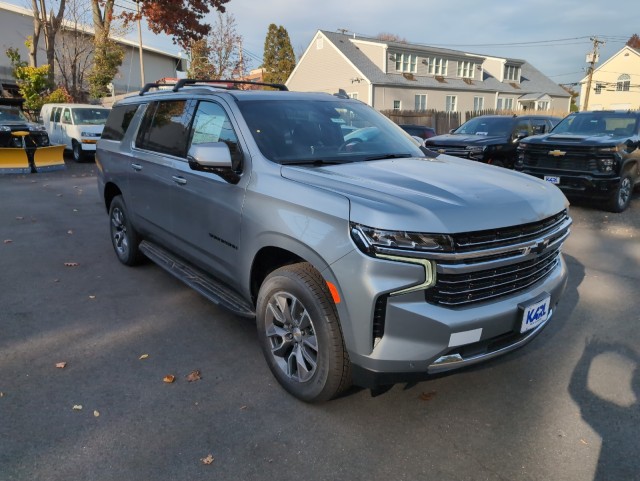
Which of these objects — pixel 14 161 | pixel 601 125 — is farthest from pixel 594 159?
pixel 14 161

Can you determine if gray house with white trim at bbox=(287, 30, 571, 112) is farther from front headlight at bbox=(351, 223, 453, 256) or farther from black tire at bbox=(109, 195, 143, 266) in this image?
front headlight at bbox=(351, 223, 453, 256)

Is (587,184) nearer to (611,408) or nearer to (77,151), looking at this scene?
(611,408)

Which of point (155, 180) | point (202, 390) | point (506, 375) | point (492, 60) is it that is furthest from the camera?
point (492, 60)

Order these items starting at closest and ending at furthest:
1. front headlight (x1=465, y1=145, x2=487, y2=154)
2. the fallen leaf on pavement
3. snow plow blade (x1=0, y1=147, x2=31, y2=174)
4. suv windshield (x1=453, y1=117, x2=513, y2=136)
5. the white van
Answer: the fallen leaf on pavement, front headlight (x1=465, y1=145, x2=487, y2=154), suv windshield (x1=453, y1=117, x2=513, y2=136), snow plow blade (x1=0, y1=147, x2=31, y2=174), the white van

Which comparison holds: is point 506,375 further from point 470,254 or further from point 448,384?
point 470,254

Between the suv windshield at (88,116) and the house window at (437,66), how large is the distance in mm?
27701

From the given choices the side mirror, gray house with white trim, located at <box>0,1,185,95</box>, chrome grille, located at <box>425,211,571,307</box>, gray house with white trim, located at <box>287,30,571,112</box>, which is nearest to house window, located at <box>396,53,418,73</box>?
gray house with white trim, located at <box>287,30,571,112</box>

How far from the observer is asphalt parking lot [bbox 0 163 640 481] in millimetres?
2613

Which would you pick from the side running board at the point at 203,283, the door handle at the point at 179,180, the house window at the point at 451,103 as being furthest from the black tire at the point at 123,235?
the house window at the point at 451,103

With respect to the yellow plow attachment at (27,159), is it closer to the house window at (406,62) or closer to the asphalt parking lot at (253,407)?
the asphalt parking lot at (253,407)

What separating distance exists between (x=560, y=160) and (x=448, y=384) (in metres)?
7.13

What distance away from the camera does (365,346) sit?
8.57 ft

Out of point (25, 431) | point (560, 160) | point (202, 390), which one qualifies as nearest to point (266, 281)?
point (202, 390)

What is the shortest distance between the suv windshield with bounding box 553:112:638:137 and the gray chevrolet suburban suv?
7338 millimetres
